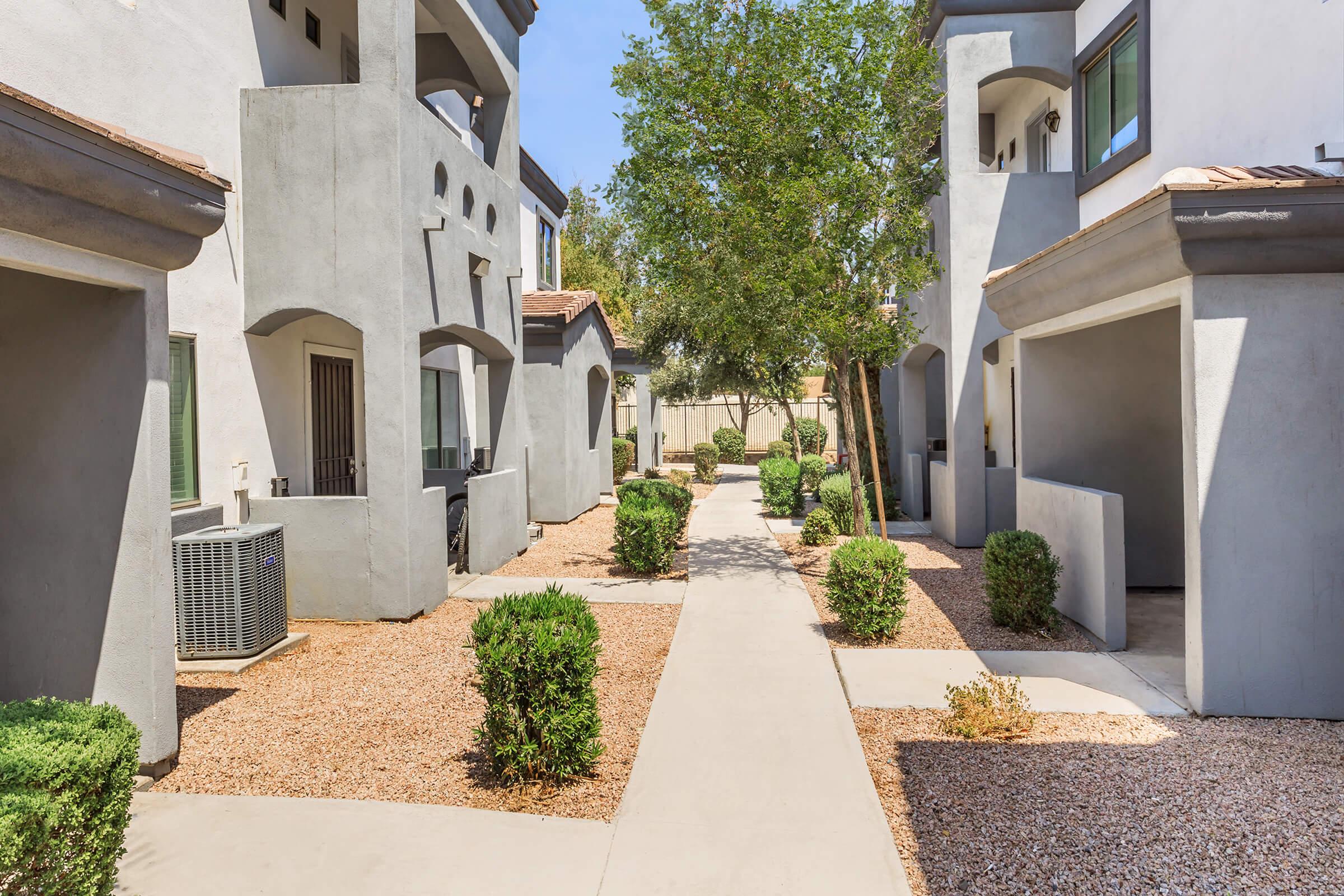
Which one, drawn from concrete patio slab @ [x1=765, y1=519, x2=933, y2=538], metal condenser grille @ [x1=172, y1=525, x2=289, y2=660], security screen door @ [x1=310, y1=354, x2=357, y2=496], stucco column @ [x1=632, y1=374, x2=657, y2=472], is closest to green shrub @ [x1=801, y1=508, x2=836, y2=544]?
concrete patio slab @ [x1=765, y1=519, x2=933, y2=538]

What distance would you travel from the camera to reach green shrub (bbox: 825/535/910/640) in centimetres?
762

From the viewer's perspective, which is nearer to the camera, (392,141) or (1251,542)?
(1251,542)

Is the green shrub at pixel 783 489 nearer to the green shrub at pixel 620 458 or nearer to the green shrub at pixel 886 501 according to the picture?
the green shrub at pixel 886 501

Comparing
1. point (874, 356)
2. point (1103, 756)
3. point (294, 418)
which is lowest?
point (1103, 756)

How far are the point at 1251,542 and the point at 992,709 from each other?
215cm

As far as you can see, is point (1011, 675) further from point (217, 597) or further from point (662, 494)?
point (662, 494)

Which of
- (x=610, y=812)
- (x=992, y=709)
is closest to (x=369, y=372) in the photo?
(x=610, y=812)

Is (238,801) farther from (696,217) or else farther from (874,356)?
(874,356)

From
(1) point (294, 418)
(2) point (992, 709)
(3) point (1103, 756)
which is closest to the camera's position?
(3) point (1103, 756)

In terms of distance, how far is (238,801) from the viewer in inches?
177

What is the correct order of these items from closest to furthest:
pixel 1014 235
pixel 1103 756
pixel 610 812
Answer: pixel 610 812 < pixel 1103 756 < pixel 1014 235

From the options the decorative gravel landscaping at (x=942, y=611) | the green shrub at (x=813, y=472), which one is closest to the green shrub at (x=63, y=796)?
the decorative gravel landscaping at (x=942, y=611)

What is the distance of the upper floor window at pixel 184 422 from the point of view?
762cm

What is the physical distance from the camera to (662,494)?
1326cm
